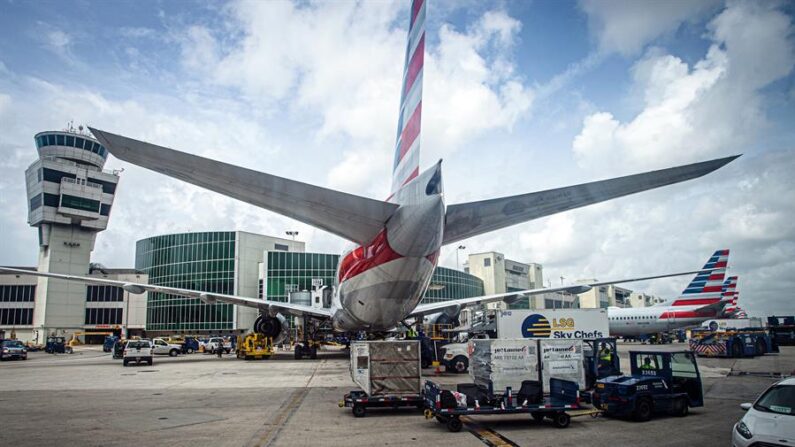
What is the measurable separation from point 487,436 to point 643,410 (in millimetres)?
4446

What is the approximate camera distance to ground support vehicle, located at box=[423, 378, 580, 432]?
1099 centimetres

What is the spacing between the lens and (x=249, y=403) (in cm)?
1473

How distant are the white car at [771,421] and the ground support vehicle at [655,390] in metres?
4.47

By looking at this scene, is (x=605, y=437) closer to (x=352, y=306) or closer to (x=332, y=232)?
(x=332, y=232)

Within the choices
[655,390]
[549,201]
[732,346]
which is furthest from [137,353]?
[732,346]

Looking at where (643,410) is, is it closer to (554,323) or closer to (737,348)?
(554,323)

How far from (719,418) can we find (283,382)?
A: 14827 millimetres

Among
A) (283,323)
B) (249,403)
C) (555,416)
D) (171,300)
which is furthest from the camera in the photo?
(171,300)

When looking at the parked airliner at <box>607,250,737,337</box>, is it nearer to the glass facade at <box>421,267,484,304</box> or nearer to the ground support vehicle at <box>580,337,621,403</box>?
the ground support vehicle at <box>580,337,621,403</box>

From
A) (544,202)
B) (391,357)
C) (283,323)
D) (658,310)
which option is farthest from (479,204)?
(658,310)

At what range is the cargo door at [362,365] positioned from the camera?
13.2 metres

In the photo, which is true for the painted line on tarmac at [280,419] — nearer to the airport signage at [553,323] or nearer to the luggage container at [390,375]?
the luggage container at [390,375]

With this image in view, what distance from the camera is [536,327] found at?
83.1ft

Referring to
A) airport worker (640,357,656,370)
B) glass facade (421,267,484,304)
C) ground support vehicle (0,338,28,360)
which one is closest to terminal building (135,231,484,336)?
glass facade (421,267,484,304)
